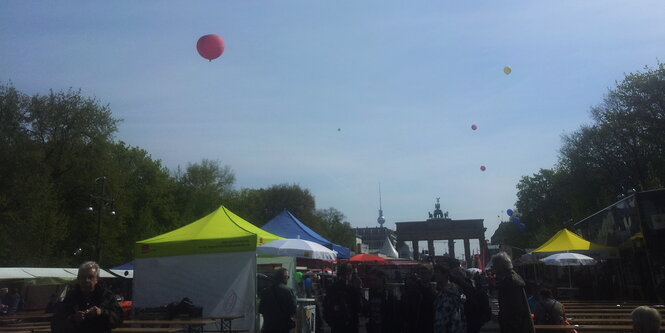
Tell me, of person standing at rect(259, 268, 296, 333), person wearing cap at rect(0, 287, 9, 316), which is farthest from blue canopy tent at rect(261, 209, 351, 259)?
person standing at rect(259, 268, 296, 333)

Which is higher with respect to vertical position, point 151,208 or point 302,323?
point 151,208

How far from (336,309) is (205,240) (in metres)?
3.40

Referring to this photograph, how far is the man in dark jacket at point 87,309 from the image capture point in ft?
15.0

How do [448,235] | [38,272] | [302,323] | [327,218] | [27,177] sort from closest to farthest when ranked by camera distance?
[302,323], [38,272], [27,177], [448,235], [327,218]

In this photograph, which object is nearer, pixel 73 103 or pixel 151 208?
pixel 73 103

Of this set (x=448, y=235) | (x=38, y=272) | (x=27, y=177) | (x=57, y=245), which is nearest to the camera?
(x=38, y=272)

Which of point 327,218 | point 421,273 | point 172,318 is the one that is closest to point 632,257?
point 421,273

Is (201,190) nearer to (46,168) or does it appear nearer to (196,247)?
(46,168)

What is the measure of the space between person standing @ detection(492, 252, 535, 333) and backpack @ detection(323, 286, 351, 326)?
10.3ft

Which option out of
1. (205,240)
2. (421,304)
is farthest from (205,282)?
(421,304)

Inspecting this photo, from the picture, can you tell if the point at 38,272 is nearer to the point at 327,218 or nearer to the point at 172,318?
the point at 172,318

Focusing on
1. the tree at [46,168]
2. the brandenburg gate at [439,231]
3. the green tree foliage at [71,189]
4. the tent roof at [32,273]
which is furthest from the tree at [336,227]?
the tent roof at [32,273]

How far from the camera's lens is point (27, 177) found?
94.9 feet

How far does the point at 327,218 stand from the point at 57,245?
56.2m
